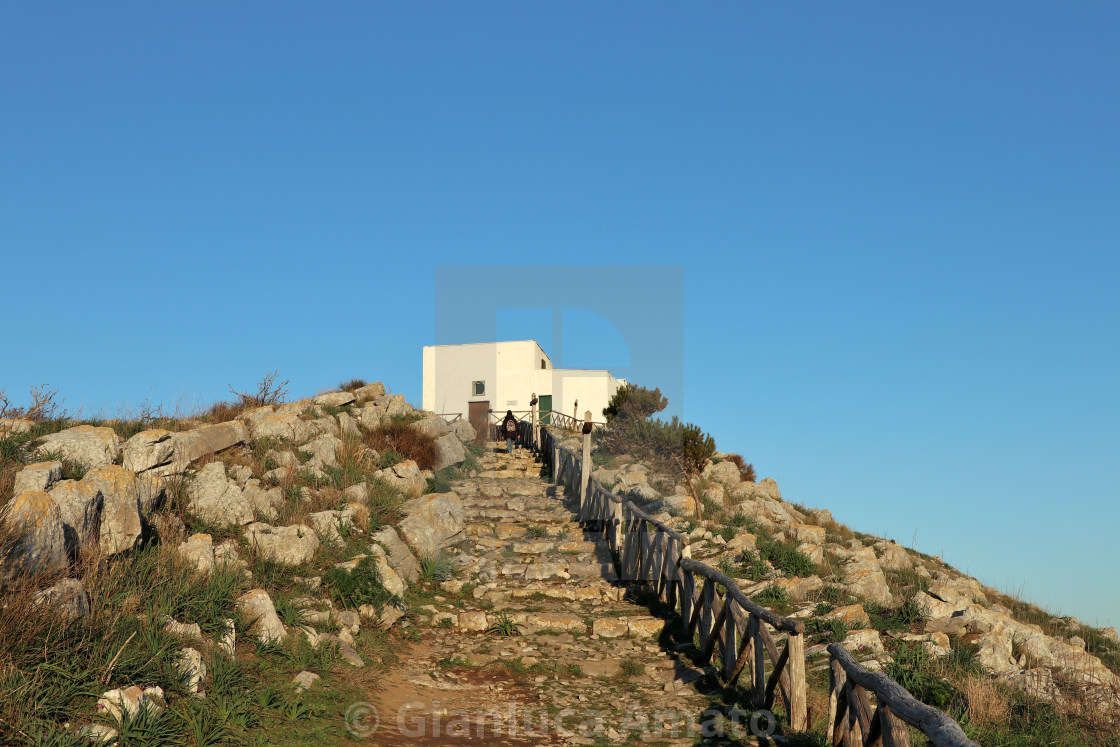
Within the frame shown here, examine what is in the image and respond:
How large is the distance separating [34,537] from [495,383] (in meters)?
30.5

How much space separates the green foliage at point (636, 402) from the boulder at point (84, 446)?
2397cm

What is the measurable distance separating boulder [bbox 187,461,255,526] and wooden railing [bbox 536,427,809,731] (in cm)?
675

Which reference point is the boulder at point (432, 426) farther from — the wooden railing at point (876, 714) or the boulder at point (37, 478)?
the wooden railing at point (876, 714)

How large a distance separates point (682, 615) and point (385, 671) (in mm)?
4669

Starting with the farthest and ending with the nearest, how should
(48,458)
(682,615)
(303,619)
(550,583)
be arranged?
(550,583) → (682,615) → (48,458) → (303,619)

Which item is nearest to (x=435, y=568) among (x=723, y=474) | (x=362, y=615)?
(x=362, y=615)

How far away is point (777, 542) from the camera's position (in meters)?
16.7

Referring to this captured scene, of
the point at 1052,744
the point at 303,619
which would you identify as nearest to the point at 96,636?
the point at 303,619

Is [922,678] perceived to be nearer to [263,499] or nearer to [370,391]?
[263,499]

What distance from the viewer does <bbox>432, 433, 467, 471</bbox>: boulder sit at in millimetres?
20391

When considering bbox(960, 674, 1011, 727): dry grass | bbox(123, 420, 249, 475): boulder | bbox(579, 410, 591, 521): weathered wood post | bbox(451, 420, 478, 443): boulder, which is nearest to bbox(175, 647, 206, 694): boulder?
bbox(123, 420, 249, 475): boulder

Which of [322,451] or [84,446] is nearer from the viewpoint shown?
[84,446]

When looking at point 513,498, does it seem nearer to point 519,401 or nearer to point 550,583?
point 550,583

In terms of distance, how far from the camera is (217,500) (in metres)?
11.3
